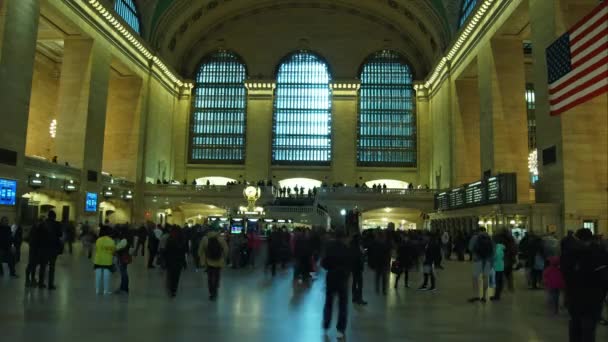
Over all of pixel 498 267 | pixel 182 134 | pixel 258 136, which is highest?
pixel 182 134

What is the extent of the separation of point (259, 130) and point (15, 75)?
24.3 metres

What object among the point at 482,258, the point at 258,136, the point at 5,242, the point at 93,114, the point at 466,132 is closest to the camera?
the point at 482,258

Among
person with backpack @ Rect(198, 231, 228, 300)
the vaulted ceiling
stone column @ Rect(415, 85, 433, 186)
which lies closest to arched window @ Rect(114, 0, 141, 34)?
the vaulted ceiling

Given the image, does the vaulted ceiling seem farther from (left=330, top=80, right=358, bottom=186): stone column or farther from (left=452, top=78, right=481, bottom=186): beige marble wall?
(left=452, top=78, right=481, bottom=186): beige marble wall

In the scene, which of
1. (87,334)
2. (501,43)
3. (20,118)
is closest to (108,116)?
(20,118)

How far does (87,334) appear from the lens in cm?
585

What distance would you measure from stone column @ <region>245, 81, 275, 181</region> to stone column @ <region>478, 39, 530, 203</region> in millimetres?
21631

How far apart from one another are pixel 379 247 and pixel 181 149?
3690 cm

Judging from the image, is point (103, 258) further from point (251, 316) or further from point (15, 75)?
point (15, 75)

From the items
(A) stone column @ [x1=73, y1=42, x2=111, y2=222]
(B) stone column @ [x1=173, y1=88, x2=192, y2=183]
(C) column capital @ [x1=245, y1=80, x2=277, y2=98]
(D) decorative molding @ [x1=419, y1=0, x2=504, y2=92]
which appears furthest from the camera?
(B) stone column @ [x1=173, y1=88, x2=192, y2=183]

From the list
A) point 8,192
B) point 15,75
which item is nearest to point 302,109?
point 15,75

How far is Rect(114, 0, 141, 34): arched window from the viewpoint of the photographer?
106ft

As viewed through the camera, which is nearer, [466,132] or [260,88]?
[466,132]

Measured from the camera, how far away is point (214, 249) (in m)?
9.27
